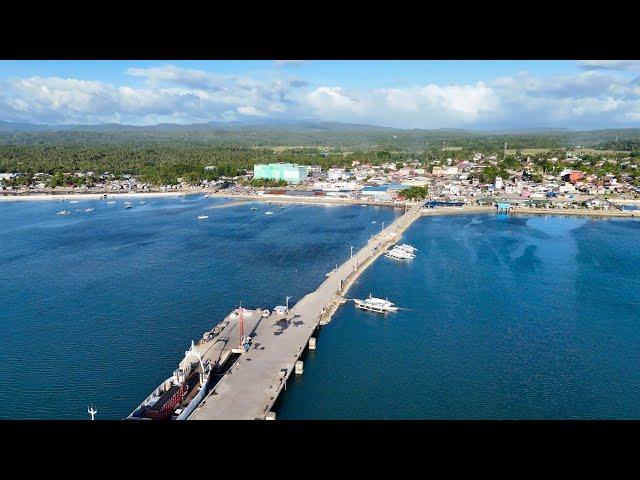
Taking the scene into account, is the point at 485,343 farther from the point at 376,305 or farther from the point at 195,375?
the point at 195,375

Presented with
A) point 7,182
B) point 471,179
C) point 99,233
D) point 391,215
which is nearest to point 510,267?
point 391,215

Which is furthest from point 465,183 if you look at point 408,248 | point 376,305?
point 376,305

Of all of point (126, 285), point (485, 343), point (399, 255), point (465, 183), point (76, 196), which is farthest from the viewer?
point (465, 183)

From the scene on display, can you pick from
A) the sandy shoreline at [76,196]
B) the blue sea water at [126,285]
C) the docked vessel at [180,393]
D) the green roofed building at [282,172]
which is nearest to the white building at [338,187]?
the green roofed building at [282,172]

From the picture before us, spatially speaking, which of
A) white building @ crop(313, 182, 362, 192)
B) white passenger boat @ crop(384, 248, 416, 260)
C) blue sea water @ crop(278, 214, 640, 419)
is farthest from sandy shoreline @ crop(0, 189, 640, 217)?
white passenger boat @ crop(384, 248, 416, 260)

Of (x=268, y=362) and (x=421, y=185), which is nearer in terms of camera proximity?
(x=268, y=362)
